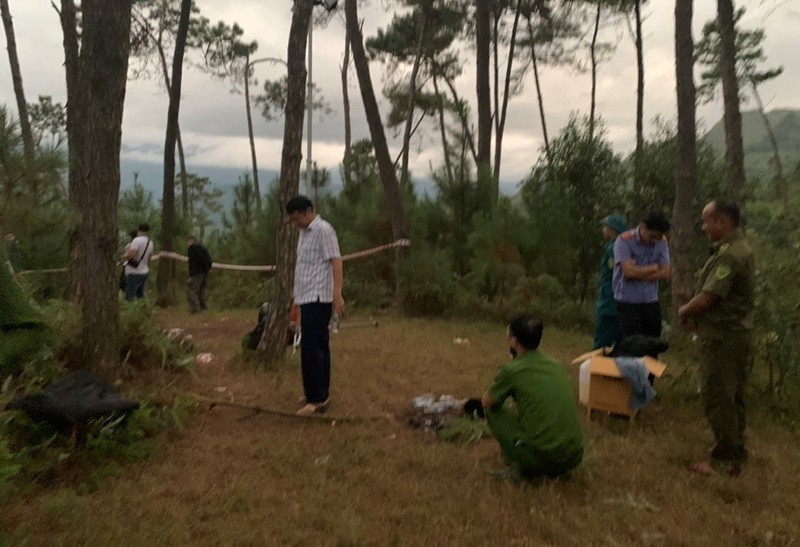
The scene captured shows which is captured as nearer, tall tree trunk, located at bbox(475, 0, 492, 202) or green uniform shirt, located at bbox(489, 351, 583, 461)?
green uniform shirt, located at bbox(489, 351, 583, 461)

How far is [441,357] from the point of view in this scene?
7.51 meters

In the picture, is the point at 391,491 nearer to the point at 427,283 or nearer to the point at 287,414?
the point at 287,414

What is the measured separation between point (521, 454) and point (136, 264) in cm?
801

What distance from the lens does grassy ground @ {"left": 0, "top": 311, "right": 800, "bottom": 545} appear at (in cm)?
327

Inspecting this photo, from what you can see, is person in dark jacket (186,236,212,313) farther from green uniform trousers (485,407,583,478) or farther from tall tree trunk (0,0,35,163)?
green uniform trousers (485,407,583,478)

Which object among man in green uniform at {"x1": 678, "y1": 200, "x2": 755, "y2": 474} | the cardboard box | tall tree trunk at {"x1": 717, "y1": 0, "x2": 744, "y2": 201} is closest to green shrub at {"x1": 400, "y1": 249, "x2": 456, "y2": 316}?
tall tree trunk at {"x1": 717, "y1": 0, "x2": 744, "y2": 201}

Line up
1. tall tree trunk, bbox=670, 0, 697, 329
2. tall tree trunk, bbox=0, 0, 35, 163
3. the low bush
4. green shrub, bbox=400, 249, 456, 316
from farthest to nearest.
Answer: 1. tall tree trunk, bbox=0, 0, 35, 163
2. green shrub, bbox=400, 249, 456, 316
3. tall tree trunk, bbox=670, 0, 697, 329
4. the low bush

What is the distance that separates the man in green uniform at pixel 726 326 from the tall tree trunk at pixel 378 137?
7.01 m

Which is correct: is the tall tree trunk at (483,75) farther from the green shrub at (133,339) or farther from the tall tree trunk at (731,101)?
the green shrub at (133,339)

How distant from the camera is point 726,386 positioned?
4176 mm

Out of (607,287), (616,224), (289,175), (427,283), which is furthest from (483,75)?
(607,287)

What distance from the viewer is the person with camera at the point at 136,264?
10.1m

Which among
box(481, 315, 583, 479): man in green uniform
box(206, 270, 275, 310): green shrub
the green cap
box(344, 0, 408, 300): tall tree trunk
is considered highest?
box(344, 0, 408, 300): tall tree trunk

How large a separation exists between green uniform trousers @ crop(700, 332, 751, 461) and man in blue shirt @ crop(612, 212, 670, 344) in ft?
4.21
